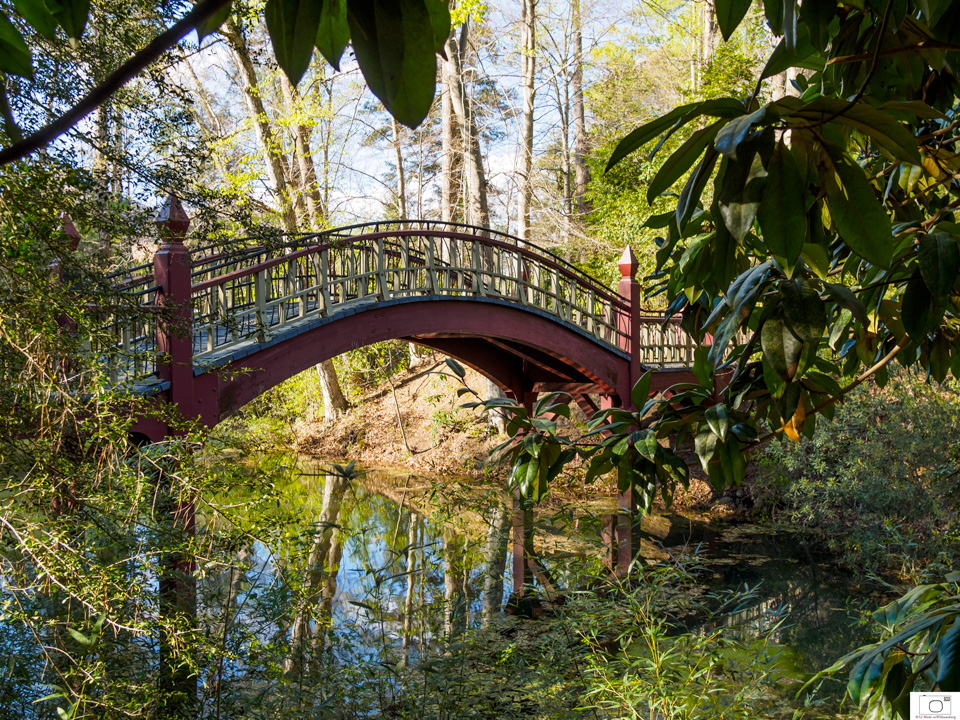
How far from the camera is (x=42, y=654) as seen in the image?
10.4 ft

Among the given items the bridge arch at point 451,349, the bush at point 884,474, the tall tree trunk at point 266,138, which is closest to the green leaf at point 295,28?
the bridge arch at point 451,349

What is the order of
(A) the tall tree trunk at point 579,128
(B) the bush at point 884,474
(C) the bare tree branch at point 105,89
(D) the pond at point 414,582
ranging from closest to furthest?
(C) the bare tree branch at point 105,89, (D) the pond at point 414,582, (B) the bush at point 884,474, (A) the tall tree trunk at point 579,128

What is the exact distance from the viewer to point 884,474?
7.72m

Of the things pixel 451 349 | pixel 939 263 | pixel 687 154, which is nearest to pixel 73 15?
pixel 687 154

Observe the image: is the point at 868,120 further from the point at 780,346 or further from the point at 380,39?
the point at 380,39

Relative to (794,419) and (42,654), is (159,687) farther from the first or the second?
(794,419)

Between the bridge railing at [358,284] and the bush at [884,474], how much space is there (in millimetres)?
2962

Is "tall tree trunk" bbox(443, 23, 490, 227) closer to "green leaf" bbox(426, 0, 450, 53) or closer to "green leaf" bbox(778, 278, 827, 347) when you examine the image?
"green leaf" bbox(778, 278, 827, 347)

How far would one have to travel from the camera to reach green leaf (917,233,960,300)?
2.89ft

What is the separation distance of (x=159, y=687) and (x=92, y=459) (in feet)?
3.46

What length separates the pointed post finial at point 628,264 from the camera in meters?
9.42

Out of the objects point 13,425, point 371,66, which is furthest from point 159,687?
point 371,66

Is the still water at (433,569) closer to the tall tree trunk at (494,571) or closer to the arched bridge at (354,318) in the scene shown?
the tall tree trunk at (494,571)

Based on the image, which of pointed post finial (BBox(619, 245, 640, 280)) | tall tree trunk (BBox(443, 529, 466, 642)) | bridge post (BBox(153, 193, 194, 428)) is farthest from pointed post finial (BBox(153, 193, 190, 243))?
pointed post finial (BBox(619, 245, 640, 280))
